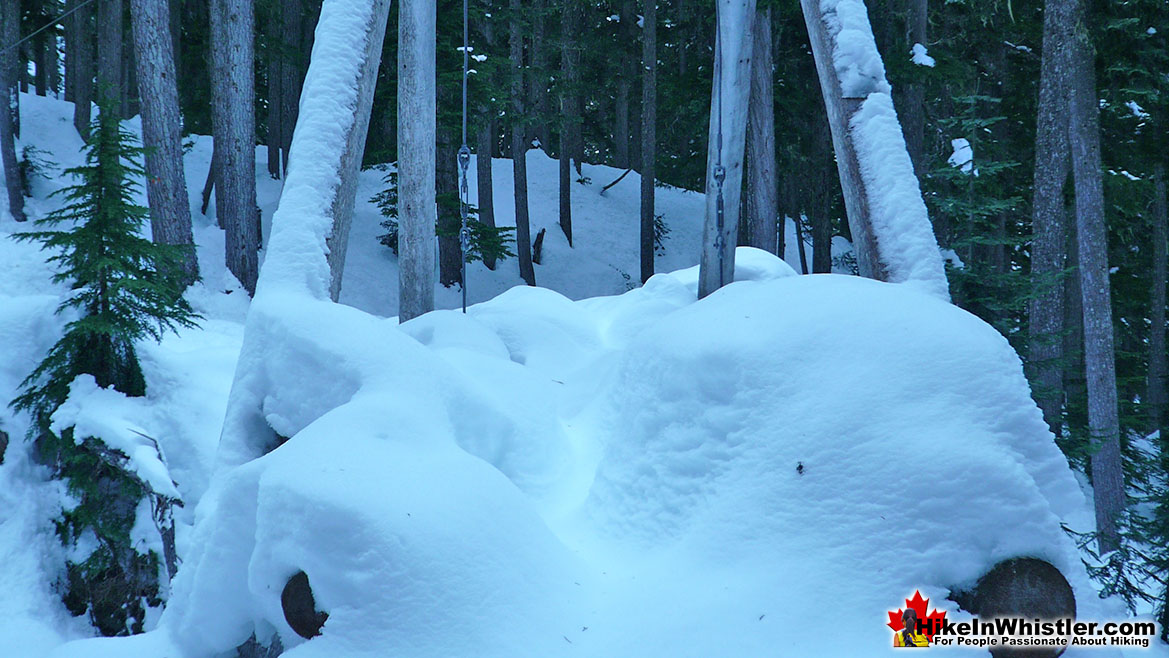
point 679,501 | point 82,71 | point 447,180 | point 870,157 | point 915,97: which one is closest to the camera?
point 679,501

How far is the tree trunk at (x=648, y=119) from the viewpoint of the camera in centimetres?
1697

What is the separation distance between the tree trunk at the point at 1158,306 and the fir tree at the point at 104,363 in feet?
51.1

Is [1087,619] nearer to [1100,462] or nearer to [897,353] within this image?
[897,353]

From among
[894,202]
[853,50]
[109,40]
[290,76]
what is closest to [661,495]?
[894,202]

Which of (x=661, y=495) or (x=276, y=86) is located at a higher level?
(x=276, y=86)

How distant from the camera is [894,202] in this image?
3359 millimetres

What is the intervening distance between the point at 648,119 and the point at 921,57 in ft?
21.5

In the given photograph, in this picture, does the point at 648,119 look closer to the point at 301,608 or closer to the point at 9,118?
the point at 9,118

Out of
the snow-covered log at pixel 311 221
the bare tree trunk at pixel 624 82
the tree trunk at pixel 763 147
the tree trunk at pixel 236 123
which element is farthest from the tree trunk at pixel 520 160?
the snow-covered log at pixel 311 221

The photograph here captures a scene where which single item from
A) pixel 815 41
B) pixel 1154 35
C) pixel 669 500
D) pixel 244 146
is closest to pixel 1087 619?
pixel 669 500

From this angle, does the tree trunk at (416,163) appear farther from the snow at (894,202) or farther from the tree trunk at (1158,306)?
the tree trunk at (1158,306)

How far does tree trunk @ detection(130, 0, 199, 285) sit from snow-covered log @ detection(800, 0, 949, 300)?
9.73 metres

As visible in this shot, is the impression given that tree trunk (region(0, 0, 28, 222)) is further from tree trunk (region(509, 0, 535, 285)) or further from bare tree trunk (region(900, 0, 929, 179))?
bare tree trunk (region(900, 0, 929, 179))

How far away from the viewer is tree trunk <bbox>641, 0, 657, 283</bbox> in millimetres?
16969
